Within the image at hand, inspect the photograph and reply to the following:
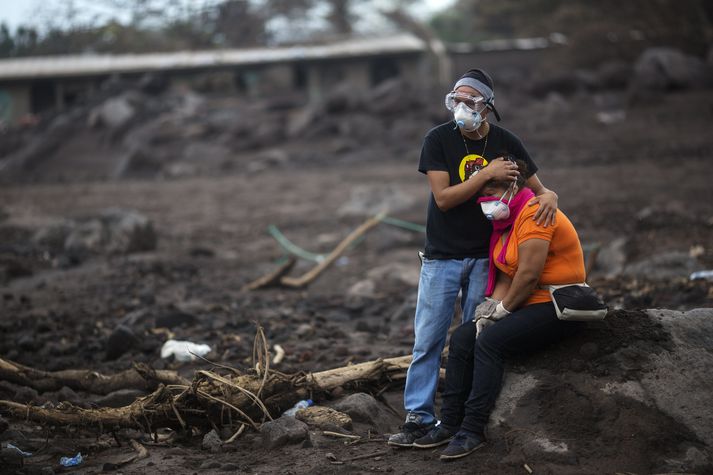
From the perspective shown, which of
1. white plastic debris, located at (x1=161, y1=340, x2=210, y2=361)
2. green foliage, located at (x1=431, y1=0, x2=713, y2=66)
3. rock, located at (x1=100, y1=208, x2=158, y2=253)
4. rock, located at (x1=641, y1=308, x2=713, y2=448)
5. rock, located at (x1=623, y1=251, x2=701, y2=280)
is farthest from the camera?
green foliage, located at (x1=431, y1=0, x2=713, y2=66)

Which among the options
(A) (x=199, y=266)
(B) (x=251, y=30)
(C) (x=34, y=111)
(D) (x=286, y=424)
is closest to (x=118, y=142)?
(C) (x=34, y=111)

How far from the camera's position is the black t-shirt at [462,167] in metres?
4.40

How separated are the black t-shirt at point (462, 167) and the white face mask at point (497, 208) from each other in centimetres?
17

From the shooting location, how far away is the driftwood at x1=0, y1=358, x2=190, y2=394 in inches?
225

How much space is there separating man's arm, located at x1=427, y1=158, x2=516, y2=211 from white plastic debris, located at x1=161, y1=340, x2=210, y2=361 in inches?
132

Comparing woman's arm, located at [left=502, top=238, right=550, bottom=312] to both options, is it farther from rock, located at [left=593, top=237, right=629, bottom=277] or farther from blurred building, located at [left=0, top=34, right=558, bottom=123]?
blurred building, located at [left=0, top=34, right=558, bottom=123]

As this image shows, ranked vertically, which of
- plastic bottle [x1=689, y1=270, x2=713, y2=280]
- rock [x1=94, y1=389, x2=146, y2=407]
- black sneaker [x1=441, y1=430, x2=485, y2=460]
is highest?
black sneaker [x1=441, y1=430, x2=485, y2=460]

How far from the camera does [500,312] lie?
13.8ft

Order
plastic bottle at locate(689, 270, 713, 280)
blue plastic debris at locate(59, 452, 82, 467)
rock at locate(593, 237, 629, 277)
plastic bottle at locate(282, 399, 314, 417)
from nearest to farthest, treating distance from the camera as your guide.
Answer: blue plastic debris at locate(59, 452, 82, 467), plastic bottle at locate(282, 399, 314, 417), plastic bottle at locate(689, 270, 713, 280), rock at locate(593, 237, 629, 277)

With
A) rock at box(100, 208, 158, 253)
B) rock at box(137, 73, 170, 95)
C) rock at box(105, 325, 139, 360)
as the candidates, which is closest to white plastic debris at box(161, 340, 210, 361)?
rock at box(105, 325, 139, 360)

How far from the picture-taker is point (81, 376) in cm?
607

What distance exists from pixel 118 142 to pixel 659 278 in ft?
78.8

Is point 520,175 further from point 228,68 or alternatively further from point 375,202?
point 228,68

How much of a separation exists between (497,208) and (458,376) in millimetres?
953
